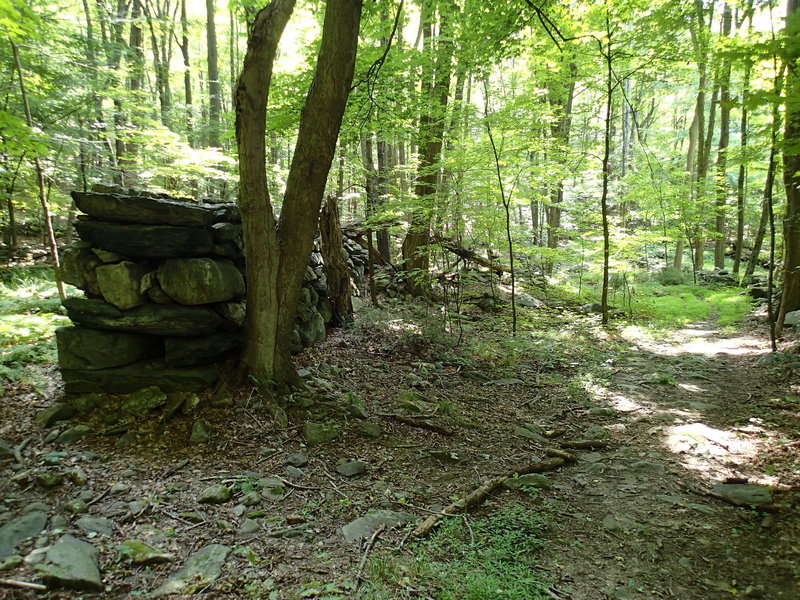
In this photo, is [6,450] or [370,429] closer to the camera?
[6,450]

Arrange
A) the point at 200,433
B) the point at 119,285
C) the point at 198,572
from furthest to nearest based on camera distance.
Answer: the point at 119,285
the point at 200,433
the point at 198,572

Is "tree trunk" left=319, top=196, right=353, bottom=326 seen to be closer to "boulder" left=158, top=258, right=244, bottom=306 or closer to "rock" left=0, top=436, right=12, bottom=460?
"boulder" left=158, top=258, right=244, bottom=306

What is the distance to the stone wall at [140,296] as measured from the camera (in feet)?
14.9

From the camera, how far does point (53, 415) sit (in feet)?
14.0

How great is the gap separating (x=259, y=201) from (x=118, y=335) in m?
2.13

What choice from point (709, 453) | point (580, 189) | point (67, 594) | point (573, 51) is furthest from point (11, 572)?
point (580, 189)

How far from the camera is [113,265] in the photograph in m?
4.59

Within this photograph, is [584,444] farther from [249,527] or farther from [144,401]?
[144,401]

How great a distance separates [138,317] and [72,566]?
2.63 meters

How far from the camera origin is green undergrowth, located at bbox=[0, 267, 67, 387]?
17.8 feet

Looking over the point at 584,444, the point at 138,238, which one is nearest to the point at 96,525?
the point at 138,238

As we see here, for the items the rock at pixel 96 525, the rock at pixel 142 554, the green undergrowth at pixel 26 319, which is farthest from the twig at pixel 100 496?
the green undergrowth at pixel 26 319

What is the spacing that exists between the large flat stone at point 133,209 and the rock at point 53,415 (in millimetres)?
2045

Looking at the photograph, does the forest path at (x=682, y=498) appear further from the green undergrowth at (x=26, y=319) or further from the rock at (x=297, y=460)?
the green undergrowth at (x=26, y=319)
